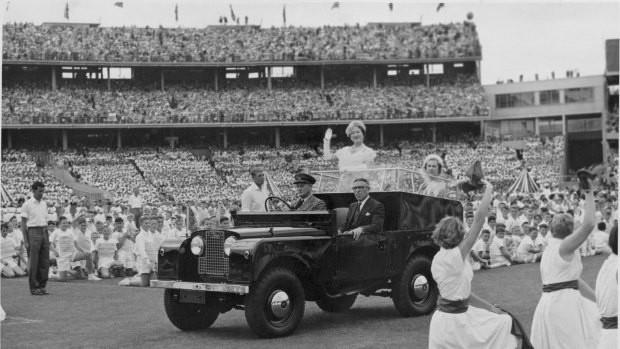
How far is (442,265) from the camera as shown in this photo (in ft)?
22.2

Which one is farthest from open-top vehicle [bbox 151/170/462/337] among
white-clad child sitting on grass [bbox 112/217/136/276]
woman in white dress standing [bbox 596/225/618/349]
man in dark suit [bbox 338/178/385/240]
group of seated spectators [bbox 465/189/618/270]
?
white-clad child sitting on grass [bbox 112/217/136/276]

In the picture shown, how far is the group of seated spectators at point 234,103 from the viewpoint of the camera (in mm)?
52375

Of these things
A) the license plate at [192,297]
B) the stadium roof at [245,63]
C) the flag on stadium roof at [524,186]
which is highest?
the stadium roof at [245,63]

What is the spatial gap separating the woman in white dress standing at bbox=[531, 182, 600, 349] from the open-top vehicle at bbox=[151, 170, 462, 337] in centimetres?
375

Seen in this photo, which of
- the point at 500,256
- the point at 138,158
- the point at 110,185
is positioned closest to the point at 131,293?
the point at 500,256

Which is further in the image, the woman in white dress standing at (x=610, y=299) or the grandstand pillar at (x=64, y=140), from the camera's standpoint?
the grandstand pillar at (x=64, y=140)

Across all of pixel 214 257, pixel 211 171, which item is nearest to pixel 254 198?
pixel 214 257

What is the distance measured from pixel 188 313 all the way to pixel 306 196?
2.21 meters

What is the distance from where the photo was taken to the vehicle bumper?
9508mm

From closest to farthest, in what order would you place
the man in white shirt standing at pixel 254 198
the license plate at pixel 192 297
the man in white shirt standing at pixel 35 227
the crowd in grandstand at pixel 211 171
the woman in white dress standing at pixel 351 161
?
the license plate at pixel 192 297 < the woman in white dress standing at pixel 351 161 < the man in white shirt standing at pixel 254 198 < the man in white shirt standing at pixel 35 227 < the crowd in grandstand at pixel 211 171

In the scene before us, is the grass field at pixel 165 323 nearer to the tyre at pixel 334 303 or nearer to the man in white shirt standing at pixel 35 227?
the tyre at pixel 334 303

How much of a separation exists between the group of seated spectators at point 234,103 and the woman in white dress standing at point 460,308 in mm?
47323

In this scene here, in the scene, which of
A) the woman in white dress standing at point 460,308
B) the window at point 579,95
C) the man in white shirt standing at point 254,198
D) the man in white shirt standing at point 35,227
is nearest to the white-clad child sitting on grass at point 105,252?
the man in white shirt standing at point 35,227

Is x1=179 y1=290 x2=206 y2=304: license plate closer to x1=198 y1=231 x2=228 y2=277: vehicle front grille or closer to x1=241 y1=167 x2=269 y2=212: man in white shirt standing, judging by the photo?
x1=198 y1=231 x2=228 y2=277: vehicle front grille
